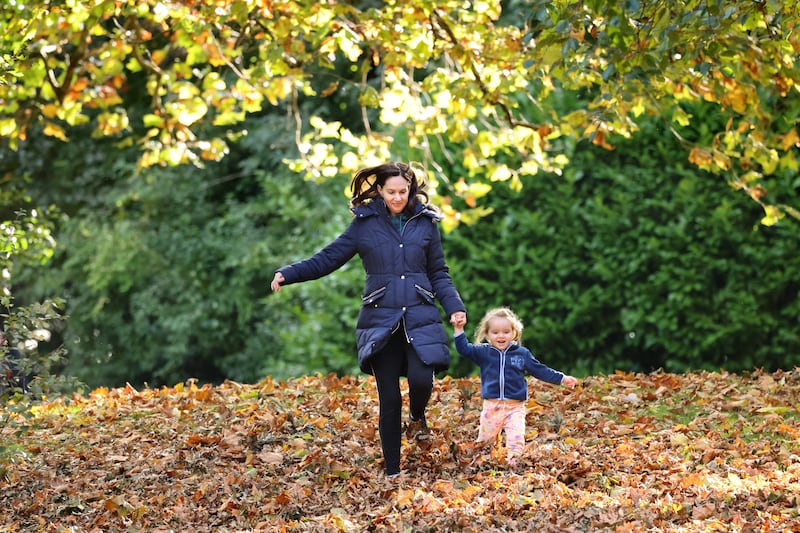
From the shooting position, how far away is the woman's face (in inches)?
232

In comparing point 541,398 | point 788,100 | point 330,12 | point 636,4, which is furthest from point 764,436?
point 330,12

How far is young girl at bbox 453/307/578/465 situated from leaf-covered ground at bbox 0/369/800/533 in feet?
0.56

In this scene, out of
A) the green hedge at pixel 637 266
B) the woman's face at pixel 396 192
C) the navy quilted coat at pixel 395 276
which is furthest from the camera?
the green hedge at pixel 637 266

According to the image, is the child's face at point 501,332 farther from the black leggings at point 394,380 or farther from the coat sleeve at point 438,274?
the black leggings at point 394,380

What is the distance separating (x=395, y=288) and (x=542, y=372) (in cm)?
94

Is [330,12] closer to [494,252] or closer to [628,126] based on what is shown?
[628,126]

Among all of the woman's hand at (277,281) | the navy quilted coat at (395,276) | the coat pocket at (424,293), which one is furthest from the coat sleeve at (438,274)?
the woman's hand at (277,281)

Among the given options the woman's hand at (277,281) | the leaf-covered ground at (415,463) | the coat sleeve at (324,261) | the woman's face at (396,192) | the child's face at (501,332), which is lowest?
the leaf-covered ground at (415,463)

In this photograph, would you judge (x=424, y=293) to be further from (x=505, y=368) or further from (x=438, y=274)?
(x=505, y=368)

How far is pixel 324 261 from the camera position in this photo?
5.86m

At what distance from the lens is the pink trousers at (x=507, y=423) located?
20.0ft

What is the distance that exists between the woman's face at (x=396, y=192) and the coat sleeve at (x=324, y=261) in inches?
8.9

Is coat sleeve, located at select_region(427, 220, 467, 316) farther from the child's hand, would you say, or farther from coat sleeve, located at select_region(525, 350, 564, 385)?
the child's hand

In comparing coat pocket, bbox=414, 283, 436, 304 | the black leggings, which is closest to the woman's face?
coat pocket, bbox=414, 283, 436, 304
